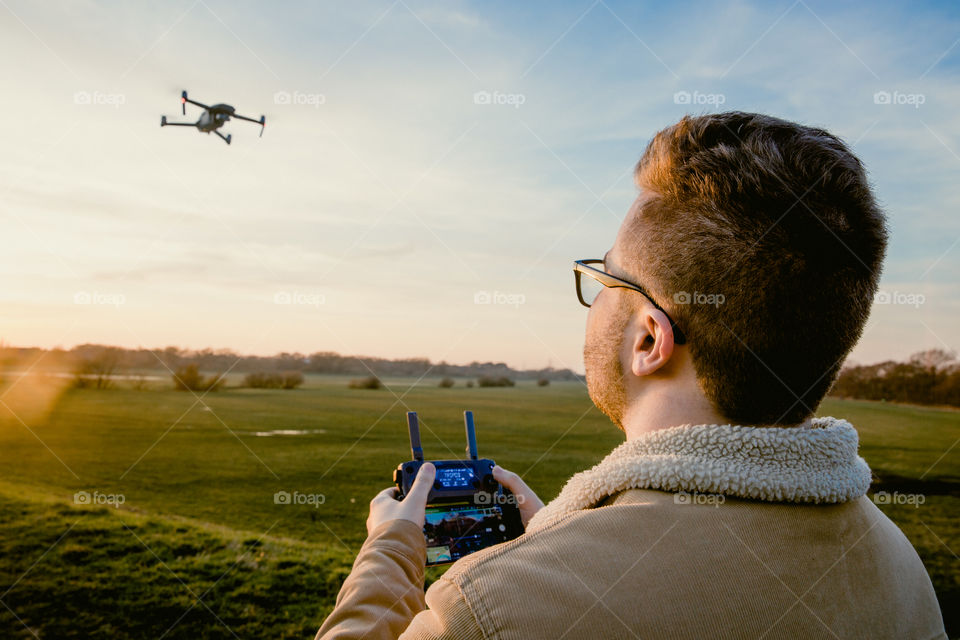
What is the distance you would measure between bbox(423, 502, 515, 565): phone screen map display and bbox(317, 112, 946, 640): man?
2.03ft

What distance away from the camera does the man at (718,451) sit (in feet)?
3.38

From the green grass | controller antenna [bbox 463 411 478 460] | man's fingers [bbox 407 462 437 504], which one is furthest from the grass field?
man's fingers [bbox 407 462 437 504]

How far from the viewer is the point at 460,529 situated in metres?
2.31

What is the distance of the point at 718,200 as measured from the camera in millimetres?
1336

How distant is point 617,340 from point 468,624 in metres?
0.73

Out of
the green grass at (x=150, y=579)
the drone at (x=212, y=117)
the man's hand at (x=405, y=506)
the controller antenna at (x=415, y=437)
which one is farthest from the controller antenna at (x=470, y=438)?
the drone at (x=212, y=117)

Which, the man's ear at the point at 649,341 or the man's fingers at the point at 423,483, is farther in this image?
the man's fingers at the point at 423,483

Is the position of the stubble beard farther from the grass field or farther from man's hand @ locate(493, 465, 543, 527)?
the grass field

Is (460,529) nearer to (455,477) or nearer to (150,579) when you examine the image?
(455,477)

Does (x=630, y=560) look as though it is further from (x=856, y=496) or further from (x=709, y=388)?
(x=856, y=496)

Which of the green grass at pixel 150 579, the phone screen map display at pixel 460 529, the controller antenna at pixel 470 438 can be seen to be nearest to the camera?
the phone screen map display at pixel 460 529

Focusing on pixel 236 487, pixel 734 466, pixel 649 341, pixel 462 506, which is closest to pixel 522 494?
pixel 462 506

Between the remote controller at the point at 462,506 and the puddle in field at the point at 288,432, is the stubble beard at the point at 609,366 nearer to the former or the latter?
the remote controller at the point at 462,506

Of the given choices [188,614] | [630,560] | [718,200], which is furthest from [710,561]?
[188,614]
